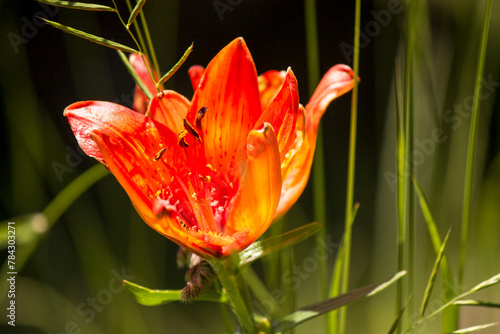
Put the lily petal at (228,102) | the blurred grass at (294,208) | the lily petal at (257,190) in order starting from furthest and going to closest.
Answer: the blurred grass at (294,208) → the lily petal at (228,102) → the lily petal at (257,190)

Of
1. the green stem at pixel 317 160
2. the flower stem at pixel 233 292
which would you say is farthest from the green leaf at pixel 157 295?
the green stem at pixel 317 160

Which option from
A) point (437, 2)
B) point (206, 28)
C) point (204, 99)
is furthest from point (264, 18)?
point (204, 99)

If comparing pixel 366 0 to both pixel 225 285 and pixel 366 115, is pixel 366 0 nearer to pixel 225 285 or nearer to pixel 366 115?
pixel 366 115

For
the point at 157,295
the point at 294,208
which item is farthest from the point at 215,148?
the point at 294,208

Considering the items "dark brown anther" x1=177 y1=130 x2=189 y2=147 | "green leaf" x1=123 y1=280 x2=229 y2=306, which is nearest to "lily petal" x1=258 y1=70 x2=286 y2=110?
"dark brown anther" x1=177 y1=130 x2=189 y2=147

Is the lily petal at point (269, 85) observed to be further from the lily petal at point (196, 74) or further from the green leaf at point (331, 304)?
the green leaf at point (331, 304)

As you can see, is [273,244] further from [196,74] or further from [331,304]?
[196,74]
